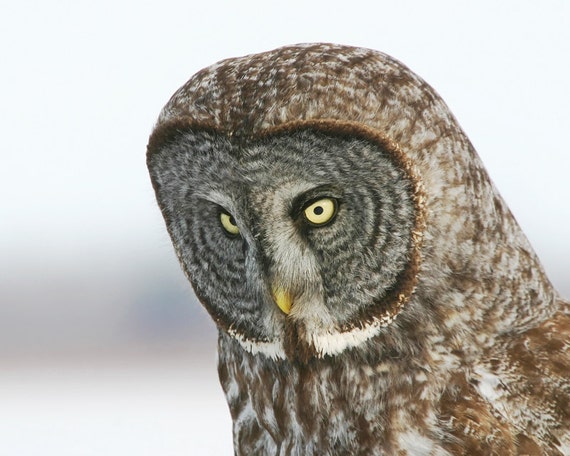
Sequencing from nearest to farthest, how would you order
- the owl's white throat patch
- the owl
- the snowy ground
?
the owl → the owl's white throat patch → the snowy ground

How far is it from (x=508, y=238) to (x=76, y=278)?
20.7 metres

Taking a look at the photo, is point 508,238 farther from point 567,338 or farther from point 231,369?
point 231,369

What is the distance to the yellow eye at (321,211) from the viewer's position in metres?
3.00

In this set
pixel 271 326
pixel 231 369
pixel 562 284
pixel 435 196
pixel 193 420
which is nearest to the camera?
pixel 435 196

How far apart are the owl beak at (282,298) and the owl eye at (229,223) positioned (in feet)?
0.74

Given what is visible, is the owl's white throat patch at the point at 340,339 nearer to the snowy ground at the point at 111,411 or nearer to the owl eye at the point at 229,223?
the owl eye at the point at 229,223

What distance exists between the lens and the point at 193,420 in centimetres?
988

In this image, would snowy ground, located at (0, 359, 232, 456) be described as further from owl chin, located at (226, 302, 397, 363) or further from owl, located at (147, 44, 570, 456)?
owl, located at (147, 44, 570, 456)

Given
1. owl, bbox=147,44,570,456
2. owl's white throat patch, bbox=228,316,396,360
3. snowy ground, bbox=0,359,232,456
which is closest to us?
owl, bbox=147,44,570,456

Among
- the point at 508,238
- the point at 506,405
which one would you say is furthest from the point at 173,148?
the point at 506,405

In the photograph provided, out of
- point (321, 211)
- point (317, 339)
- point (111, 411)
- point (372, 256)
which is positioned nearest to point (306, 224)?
point (321, 211)

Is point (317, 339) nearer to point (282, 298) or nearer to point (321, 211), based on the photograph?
point (282, 298)

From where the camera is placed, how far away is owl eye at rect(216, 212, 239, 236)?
125 inches

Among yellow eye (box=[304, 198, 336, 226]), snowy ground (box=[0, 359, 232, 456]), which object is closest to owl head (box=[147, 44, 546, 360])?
yellow eye (box=[304, 198, 336, 226])
